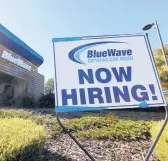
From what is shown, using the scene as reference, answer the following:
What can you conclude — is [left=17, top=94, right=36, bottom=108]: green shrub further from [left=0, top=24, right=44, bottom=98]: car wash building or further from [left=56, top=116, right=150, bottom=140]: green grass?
[left=56, top=116, right=150, bottom=140]: green grass

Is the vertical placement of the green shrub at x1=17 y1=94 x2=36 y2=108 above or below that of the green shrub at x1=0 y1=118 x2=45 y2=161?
above

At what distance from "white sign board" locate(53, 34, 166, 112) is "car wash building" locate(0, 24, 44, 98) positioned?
13.0 meters

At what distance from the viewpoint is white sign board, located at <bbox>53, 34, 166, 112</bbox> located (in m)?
2.68

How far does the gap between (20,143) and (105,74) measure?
1.73 m

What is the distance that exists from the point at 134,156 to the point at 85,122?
2608mm

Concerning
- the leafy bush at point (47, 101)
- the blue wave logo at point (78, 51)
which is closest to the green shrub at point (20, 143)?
the blue wave logo at point (78, 51)

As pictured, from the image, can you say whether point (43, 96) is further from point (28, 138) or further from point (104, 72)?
point (104, 72)

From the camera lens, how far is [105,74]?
111 inches

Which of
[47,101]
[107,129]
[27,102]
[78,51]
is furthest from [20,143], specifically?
[47,101]

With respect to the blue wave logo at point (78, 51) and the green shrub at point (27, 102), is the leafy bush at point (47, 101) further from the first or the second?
the blue wave logo at point (78, 51)

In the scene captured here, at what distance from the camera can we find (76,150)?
18.2 ft

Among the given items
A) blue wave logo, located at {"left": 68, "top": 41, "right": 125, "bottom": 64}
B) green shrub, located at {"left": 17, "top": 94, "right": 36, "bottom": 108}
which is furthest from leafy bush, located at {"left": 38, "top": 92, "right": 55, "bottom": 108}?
blue wave logo, located at {"left": 68, "top": 41, "right": 125, "bottom": 64}

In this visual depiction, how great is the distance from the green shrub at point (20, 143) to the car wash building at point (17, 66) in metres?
11.7

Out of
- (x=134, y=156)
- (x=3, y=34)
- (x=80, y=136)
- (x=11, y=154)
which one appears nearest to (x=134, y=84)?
(x=11, y=154)
